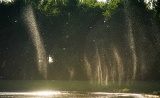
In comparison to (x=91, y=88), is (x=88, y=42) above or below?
above

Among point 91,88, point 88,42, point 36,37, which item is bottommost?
point 91,88

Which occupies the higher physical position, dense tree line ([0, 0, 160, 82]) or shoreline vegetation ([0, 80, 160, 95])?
dense tree line ([0, 0, 160, 82])

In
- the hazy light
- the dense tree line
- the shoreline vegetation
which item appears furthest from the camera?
the hazy light

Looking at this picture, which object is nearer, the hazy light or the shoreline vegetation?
the shoreline vegetation

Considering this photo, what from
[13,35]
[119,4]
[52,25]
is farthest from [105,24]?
[13,35]

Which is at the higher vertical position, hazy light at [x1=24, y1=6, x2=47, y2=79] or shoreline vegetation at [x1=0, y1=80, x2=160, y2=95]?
hazy light at [x1=24, y1=6, x2=47, y2=79]

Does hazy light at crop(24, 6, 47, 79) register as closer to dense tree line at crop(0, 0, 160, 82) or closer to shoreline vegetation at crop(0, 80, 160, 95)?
dense tree line at crop(0, 0, 160, 82)

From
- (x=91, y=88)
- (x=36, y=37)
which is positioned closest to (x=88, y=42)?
(x=36, y=37)

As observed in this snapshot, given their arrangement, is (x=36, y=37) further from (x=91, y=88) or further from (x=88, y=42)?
(x=91, y=88)

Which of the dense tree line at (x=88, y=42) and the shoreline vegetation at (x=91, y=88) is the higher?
the dense tree line at (x=88, y=42)

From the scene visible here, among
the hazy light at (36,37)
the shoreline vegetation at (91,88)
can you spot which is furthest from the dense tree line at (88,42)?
the shoreline vegetation at (91,88)

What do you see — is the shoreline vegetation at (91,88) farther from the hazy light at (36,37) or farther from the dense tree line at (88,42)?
the hazy light at (36,37)

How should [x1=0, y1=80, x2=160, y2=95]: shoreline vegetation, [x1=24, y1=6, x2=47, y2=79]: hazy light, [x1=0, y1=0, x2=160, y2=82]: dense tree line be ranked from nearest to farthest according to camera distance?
1. [x1=0, y1=80, x2=160, y2=95]: shoreline vegetation
2. [x1=0, y1=0, x2=160, y2=82]: dense tree line
3. [x1=24, y1=6, x2=47, y2=79]: hazy light

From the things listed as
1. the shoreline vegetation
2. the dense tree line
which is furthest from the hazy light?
the shoreline vegetation
